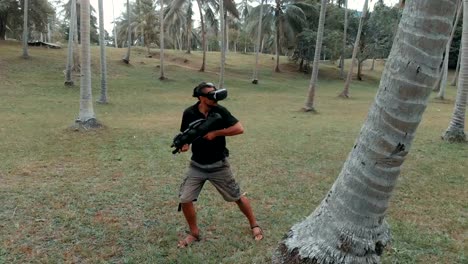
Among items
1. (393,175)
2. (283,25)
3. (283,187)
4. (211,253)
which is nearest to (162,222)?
(211,253)

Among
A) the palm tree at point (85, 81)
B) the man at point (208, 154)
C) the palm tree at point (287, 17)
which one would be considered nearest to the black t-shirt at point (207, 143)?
the man at point (208, 154)

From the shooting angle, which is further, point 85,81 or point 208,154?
point 85,81

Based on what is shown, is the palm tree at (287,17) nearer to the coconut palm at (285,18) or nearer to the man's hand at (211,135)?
the coconut palm at (285,18)

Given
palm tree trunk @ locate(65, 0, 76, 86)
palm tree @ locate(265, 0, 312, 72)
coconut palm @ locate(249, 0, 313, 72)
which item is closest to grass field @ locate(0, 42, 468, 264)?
palm tree trunk @ locate(65, 0, 76, 86)

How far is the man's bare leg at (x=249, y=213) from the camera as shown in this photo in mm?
4607

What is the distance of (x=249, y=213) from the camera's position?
4695 millimetres

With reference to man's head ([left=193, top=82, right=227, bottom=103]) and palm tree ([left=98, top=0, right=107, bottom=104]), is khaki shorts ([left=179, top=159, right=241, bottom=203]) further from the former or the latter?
palm tree ([left=98, top=0, right=107, bottom=104])

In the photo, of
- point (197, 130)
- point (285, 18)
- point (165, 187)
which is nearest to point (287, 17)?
point (285, 18)

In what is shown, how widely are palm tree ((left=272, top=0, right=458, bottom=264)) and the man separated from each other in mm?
1416

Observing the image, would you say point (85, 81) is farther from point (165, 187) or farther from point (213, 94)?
point (213, 94)

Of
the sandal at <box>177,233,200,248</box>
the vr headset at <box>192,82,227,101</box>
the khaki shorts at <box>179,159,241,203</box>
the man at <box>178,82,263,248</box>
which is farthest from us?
the sandal at <box>177,233,200,248</box>

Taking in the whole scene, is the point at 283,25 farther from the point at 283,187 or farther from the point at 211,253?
the point at 211,253

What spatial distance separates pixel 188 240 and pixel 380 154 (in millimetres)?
2622

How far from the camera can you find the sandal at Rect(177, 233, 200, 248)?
4.46m
